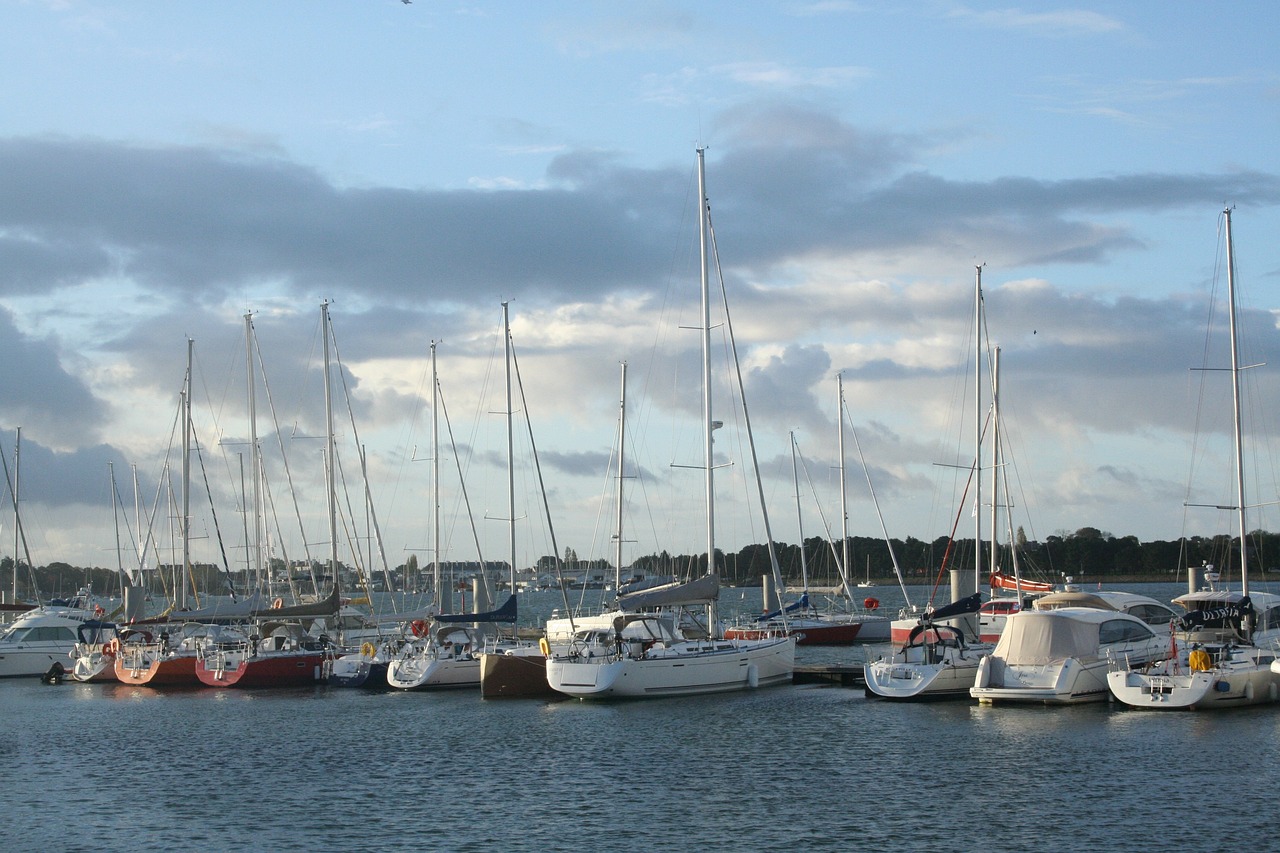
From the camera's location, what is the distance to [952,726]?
3653 centimetres

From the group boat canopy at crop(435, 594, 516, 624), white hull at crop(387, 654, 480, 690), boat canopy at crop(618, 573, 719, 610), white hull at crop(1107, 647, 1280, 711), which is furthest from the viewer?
boat canopy at crop(435, 594, 516, 624)

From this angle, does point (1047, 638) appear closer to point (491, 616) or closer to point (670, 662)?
point (670, 662)

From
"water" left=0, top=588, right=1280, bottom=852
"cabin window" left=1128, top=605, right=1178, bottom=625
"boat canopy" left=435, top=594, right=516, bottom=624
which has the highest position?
"boat canopy" left=435, top=594, right=516, bottom=624

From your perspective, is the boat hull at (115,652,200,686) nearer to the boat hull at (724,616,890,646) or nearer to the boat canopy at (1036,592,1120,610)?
the boat hull at (724,616,890,646)

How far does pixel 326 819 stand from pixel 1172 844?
15.7 metres

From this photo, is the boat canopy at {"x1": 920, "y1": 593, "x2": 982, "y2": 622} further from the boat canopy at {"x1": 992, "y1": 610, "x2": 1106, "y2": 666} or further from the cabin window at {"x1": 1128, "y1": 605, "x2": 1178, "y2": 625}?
the cabin window at {"x1": 1128, "y1": 605, "x2": 1178, "y2": 625}

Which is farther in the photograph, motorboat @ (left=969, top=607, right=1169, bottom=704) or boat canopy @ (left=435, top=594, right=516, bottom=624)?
boat canopy @ (left=435, top=594, right=516, bottom=624)

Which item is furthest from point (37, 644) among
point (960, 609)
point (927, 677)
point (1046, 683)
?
point (1046, 683)

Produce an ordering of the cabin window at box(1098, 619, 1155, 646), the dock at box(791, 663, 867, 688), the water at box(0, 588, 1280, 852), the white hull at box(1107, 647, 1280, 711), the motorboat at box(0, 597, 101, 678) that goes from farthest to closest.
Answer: the motorboat at box(0, 597, 101, 678) < the dock at box(791, 663, 867, 688) < the cabin window at box(1098, 619, 1155, 646) < the white hull at box(1107, 647, 1280, 711) < the water at box(0, 588, 1280, 852)

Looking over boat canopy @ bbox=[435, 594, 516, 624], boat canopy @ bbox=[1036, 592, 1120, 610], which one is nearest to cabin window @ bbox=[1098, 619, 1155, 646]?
boat canopy @ bbox=[1036, 592, 1120, 610]

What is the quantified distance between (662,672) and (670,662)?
0.41m

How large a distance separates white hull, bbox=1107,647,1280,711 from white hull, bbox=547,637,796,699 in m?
12.5

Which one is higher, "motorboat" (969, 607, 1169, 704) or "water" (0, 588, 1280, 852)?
"motorboat" (969, 607, 1169, 704)

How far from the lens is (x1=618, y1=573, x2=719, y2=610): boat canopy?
4600 cm
